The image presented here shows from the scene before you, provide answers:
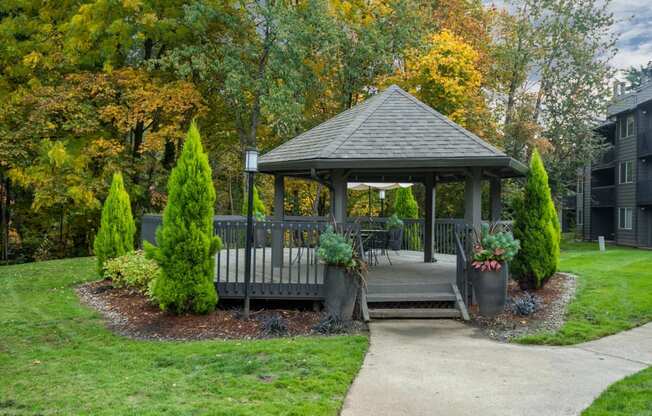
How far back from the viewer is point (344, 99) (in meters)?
18.9

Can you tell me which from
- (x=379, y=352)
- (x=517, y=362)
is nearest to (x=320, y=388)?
(x=379, y=352)

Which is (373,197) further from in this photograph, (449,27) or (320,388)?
(320,388)

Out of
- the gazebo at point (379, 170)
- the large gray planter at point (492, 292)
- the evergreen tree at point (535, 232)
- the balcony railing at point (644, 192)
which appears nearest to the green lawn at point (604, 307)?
the evergreen tree at point (535, 232)

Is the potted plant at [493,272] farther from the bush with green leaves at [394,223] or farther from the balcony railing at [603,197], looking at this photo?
the balcony railing at [603,197]

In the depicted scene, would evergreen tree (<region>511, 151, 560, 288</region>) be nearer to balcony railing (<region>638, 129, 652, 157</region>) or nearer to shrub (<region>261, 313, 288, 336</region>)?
shrub (<region>261, 313, 288, 336</region>)

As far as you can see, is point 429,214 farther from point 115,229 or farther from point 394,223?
point 115,229

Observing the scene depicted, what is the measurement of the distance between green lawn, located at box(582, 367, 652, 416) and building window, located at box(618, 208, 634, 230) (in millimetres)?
24814

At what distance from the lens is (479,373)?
17.0ft

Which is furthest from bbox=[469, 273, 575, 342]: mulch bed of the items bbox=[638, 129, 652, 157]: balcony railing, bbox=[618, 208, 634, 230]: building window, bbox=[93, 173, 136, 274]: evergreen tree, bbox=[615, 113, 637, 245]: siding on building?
bbox=[618, 208, 634, 230]: building window

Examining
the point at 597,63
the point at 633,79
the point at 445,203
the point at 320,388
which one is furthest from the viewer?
the point at 633,79

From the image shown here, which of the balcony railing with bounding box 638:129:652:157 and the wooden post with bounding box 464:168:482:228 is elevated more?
the balcony railing with bounding box 638:129:652:157

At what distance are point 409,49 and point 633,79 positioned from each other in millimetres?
35834

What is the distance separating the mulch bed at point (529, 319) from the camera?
7.07 meters

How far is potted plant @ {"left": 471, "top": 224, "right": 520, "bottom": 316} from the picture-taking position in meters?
7.79
